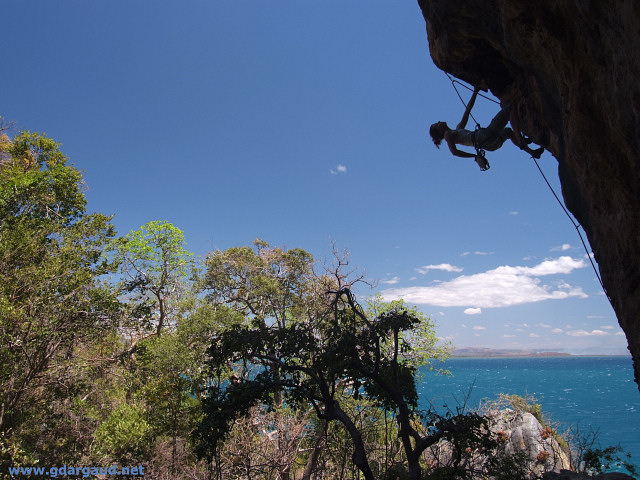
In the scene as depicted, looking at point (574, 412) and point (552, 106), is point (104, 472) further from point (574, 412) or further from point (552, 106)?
point (574, 412)

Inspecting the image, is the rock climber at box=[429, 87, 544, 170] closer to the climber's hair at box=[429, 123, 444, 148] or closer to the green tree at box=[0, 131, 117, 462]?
the climber's hair at box=[429, 123, 444, 148]

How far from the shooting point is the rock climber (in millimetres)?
5691

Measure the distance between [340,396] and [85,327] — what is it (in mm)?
8554

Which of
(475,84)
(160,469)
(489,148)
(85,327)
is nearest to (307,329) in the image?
(489,148)

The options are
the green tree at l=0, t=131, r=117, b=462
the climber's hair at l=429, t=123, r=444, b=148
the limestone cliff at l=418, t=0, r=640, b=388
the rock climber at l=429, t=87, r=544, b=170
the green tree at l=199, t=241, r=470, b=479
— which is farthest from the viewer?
the green tree at l=0, t=131, r=117, b=462

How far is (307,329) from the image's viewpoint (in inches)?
217

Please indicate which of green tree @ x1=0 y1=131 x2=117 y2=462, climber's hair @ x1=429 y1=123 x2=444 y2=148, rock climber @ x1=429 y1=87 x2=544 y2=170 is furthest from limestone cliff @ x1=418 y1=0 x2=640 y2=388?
green tree @ x1=0 y1=131 x2=117 y2=462

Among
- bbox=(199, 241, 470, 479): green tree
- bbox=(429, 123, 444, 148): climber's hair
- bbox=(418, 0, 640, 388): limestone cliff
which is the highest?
bbox=(429, 123, 444, 148): climber's hair

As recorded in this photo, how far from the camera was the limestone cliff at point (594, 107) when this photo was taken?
292cm

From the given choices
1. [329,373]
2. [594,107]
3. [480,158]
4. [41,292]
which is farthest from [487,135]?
[41,292]

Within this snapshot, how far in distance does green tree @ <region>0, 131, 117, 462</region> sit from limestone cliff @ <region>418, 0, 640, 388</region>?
429 inches

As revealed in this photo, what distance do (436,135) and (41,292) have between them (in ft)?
34.3

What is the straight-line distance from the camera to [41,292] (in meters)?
8.99

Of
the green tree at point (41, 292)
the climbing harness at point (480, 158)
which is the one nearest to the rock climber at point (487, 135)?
the climbing harness at point (480, 158)
